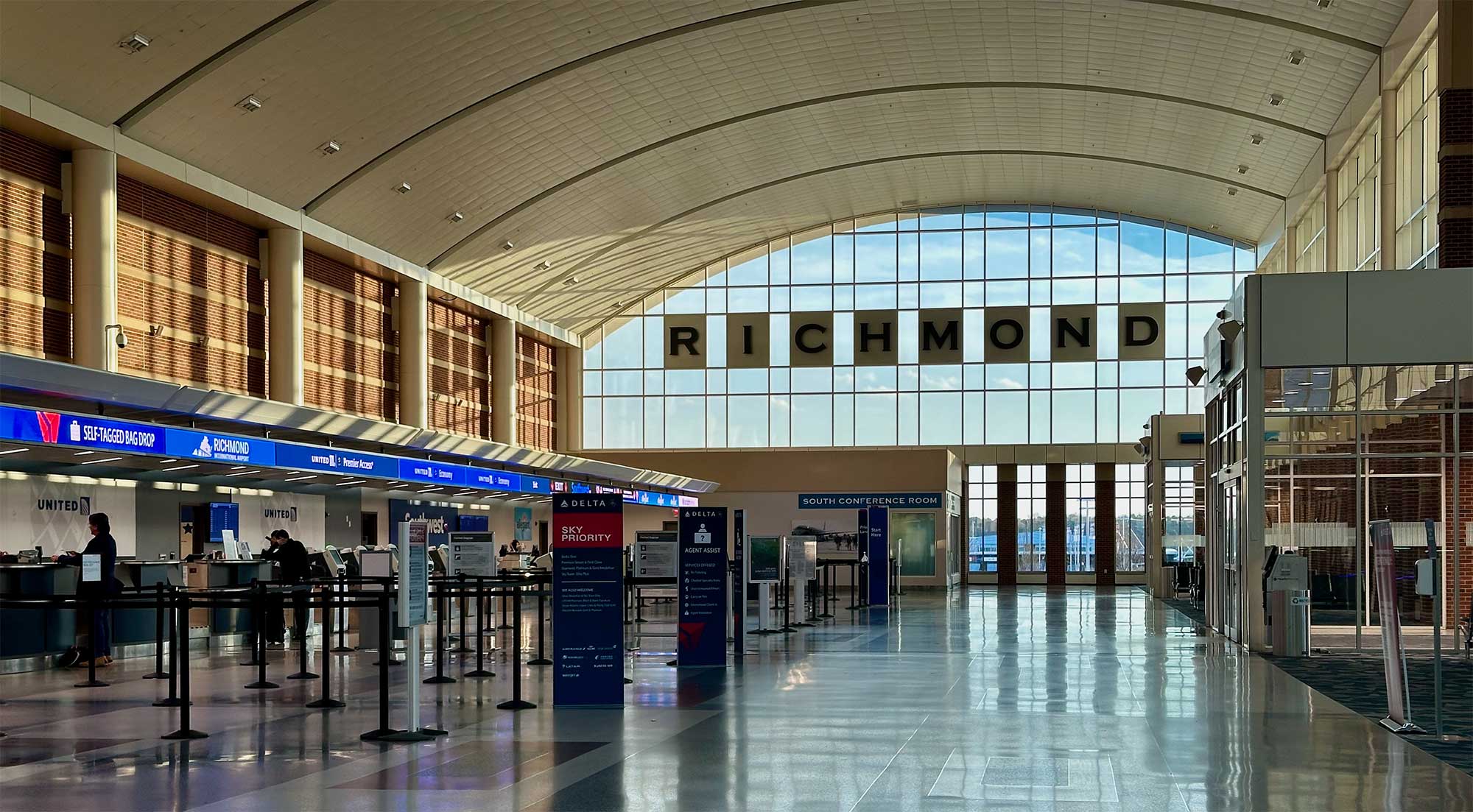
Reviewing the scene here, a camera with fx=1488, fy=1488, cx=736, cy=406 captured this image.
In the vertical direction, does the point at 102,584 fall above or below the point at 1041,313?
below

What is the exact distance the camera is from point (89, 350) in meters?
23.4

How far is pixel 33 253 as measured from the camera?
22984 millimetres

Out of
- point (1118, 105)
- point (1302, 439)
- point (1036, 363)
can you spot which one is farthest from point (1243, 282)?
point (1036, 363)

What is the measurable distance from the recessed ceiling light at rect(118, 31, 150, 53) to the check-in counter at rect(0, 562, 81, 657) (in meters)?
8.31

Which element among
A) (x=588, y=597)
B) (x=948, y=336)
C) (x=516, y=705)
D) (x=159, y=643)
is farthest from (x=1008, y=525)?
(x=516, y=705)

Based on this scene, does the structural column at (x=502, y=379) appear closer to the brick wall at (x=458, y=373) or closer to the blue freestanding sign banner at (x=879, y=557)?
the brick wall at (x=458, y=373)

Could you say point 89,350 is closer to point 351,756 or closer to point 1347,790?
point 351,756

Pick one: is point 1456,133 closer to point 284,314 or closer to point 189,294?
point 189,294

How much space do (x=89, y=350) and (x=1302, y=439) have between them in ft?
58.8

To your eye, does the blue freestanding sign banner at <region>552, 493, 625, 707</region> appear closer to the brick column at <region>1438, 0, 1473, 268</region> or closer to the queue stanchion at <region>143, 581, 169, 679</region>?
the queue stanchion at <region>143, 581, 169, 679</region>

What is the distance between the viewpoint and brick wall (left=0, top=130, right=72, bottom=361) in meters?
22.4

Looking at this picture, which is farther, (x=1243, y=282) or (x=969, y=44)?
(x=969, y=44)

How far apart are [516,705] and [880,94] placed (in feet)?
86.0

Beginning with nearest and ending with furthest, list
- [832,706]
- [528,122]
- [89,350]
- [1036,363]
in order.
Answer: [832,706], [89,350], [528,122], [1036,363]
